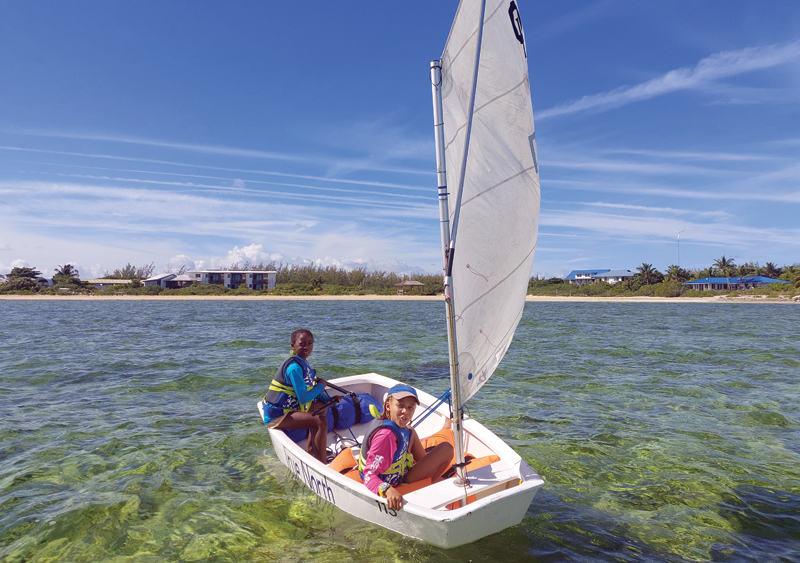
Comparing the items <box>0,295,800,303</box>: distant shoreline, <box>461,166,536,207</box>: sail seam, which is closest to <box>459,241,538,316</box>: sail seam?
<box>461,166,536,207</box>: sail seam

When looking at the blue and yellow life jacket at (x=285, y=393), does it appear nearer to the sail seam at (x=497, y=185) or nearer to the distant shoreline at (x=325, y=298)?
the sail seam at (x=497, y=185)

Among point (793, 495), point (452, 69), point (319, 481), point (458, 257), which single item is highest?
point (452, 69)

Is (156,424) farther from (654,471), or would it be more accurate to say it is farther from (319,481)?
(654,471)

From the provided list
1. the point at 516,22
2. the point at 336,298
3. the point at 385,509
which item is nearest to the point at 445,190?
the point at 516,22

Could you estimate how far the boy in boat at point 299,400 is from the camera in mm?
6164

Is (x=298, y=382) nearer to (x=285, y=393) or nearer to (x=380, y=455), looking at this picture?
(x=285, y=393)

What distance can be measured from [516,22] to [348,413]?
5.91m

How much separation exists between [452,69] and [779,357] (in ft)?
63.1

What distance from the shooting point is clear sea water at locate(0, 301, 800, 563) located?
192 inches

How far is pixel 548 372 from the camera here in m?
14.5

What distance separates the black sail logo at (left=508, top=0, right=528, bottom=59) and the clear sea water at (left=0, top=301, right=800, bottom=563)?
5.07 m

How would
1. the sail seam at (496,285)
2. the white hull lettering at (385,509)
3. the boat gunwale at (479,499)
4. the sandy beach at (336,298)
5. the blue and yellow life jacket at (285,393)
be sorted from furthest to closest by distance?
the sandy beach at (336,298) < the blue and yellow life jacket at (285,393) < the sail seam at (496,285) < the white hull lettering at (385,509) < the boat gunwale at (479,499)

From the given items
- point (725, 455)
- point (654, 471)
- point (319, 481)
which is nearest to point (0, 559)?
point (319, 481)

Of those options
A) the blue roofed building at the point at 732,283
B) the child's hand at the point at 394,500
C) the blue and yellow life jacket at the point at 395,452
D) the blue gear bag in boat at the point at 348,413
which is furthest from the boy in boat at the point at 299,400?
the blue roofed building at the point at 732,283
